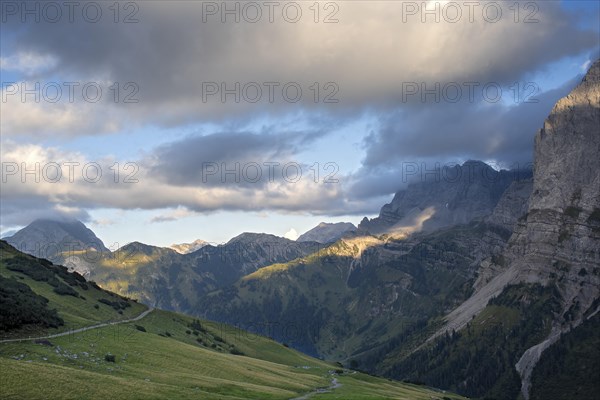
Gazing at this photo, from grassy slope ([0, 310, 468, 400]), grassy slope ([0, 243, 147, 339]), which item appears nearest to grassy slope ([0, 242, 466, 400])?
grassy slope ([0, 310, 468, 400])

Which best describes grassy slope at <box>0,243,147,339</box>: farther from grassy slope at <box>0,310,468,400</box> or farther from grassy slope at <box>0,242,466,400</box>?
grassy slope at <box>0,310,468,400</box>

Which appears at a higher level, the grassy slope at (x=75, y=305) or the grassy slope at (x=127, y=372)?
the grassy slope at (x=75, y=305)

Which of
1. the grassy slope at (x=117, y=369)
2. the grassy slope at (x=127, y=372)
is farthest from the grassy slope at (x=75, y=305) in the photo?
the grassy slope at (x=127, y=372)

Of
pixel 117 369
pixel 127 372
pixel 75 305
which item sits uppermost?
pixel 75 305

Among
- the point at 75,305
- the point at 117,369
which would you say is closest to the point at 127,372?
the point at 117,369

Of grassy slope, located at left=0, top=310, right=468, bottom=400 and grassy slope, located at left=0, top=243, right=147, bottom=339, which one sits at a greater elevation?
grassy slope, located at left=0, top=243, right=147, bottom=339

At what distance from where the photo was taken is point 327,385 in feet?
389

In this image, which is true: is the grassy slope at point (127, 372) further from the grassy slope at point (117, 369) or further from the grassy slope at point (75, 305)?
the grassy slope at point (75, 305)

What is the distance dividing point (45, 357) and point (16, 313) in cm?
1939

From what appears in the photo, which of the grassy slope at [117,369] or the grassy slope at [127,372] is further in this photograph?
the grassy slope at [117,369]

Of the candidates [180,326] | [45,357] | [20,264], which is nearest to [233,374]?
[45,357]

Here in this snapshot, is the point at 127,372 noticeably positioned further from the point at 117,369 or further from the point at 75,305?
the point at 75,305

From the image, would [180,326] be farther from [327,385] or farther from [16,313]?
[16,313]

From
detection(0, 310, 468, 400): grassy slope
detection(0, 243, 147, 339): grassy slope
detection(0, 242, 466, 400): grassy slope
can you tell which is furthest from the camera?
detection(0, 243, 147, 339): grassy slope
